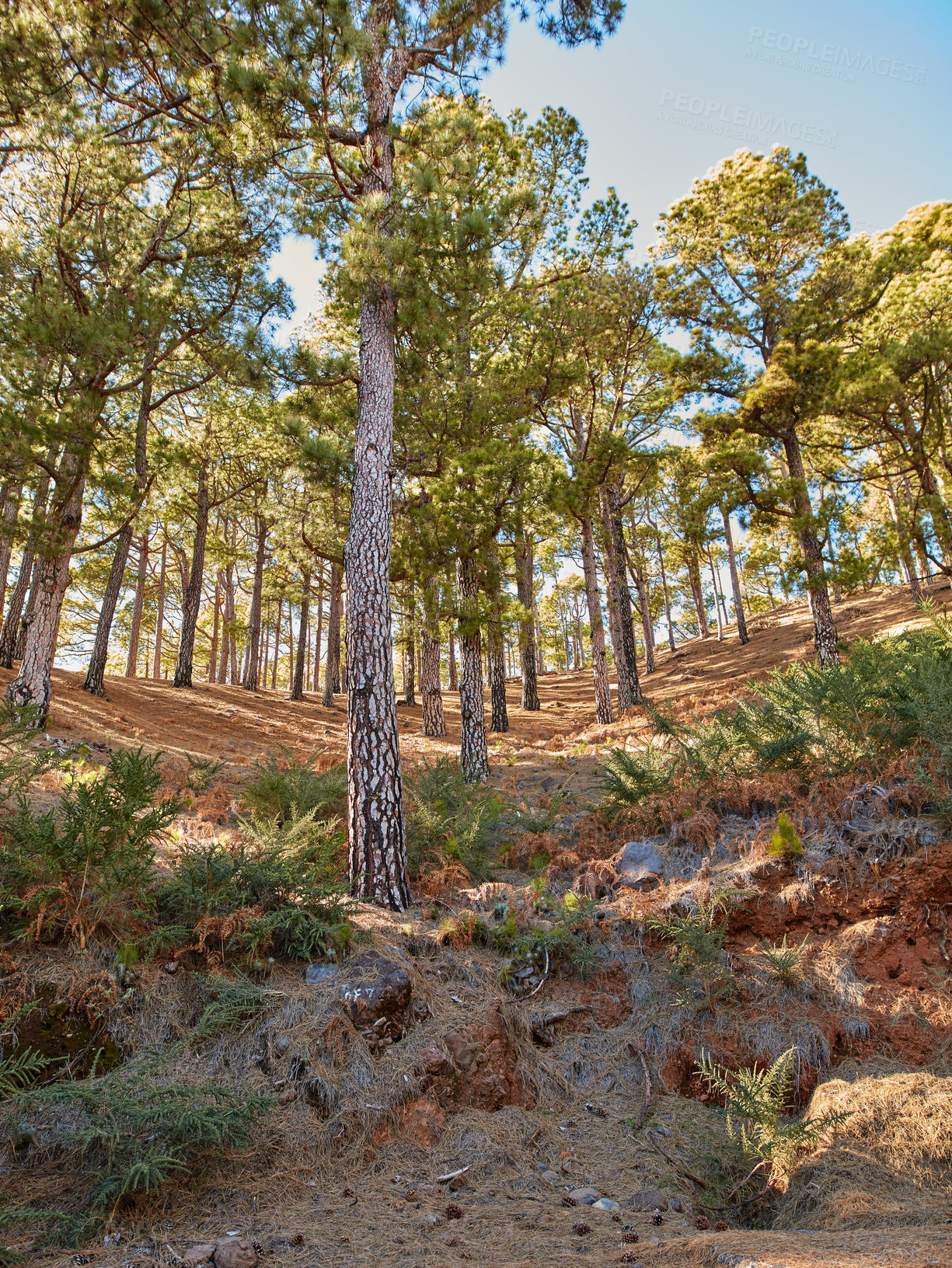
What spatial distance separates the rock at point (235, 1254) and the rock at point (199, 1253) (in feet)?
0.09

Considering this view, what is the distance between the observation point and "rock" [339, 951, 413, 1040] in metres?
4.17

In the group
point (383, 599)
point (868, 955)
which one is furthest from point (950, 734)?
point (383, 599)

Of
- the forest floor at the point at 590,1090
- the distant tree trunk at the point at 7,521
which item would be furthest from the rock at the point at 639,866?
the distant tree trunk at the point at 7,521

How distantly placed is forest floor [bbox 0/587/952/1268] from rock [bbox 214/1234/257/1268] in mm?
72

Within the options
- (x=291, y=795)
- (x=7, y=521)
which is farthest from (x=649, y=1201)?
(x=7, y=521)

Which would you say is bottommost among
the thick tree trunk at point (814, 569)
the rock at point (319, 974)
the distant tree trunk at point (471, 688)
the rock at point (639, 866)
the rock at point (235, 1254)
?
the rock at point (235, 1254)

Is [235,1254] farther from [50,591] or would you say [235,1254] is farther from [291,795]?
[50,591]

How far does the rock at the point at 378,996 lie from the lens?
13.7 ft

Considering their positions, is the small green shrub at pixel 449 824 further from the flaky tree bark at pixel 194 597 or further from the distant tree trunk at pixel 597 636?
the flaky tree bark at pixel 194 597

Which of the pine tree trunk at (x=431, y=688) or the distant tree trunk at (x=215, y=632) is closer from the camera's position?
the pine tree trunk at (x=431, y=688)

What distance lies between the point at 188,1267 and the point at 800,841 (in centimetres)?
495

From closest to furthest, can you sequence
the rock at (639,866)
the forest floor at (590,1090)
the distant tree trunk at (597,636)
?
the forest floor at (590,1090)
the rock at (639,866)
the distant tree trunk at (597,636)

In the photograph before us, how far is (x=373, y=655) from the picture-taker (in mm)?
6070

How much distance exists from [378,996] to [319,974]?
1.55 feet
